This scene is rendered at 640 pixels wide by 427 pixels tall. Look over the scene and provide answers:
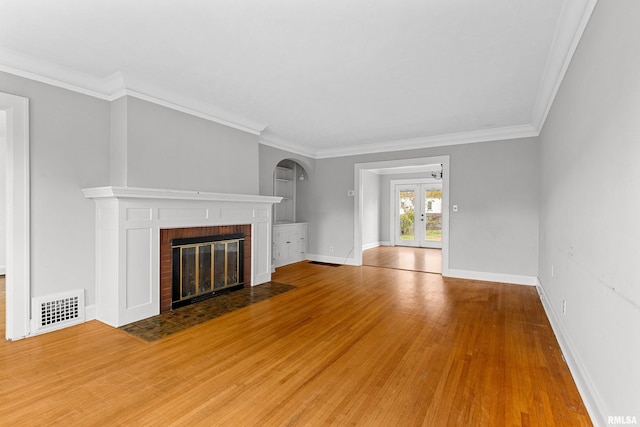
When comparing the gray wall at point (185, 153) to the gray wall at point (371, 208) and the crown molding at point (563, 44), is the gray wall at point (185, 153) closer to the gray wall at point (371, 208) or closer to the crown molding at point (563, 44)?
the crown molding at point (563, 44)

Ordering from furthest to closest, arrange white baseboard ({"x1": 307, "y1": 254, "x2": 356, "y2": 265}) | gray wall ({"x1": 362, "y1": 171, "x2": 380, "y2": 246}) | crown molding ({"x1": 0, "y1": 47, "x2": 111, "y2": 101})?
gray wall ({"x1": 362, "y1": 171, "x2": 380, "y2": 246})
white baseboard ({"x1": 307, "y1": 254, "x2": 356, "y2": 265})
crown molding ({"x1": 0, "y1": 47, "x2": 111, "y2": 101})

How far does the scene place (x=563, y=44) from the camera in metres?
2.38

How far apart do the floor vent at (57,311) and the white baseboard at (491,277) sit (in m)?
5.34

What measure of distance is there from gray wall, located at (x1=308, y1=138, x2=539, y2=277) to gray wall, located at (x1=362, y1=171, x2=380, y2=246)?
11.4ft

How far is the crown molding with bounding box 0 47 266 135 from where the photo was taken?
2.79m

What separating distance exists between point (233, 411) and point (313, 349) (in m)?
0.95

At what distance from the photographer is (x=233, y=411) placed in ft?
6.02

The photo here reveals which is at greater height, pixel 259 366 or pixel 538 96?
pixel 538 96

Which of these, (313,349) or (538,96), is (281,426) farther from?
(538,96)

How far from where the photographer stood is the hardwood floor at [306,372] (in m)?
1.81

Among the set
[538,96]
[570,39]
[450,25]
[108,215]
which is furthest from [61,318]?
[538,96]

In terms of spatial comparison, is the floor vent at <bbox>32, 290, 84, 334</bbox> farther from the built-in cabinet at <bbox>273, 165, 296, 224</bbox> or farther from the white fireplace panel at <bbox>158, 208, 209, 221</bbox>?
the built-in cabinet at <bbox>273, 165, 296, 224</bbox>

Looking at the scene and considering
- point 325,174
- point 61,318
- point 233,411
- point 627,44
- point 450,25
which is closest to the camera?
point 627,44

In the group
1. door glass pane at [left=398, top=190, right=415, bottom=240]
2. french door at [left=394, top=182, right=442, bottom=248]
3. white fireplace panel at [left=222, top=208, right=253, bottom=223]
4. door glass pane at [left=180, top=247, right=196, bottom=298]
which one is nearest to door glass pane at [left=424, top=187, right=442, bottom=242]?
french door at [left=394, top=182, right=442, bottom=248]
